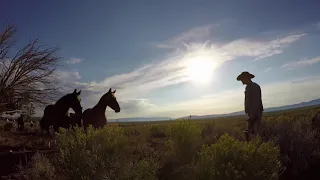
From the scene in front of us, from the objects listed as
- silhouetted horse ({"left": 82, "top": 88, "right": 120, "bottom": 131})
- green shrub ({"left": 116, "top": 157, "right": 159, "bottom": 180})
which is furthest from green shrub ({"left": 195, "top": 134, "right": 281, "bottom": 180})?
silhouetted horse ({"left": 82, "top": 88, "right": 120, "bottom": 131})

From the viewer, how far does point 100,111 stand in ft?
48.8

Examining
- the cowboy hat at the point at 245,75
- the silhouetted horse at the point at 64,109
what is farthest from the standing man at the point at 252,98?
the silhouetted horse at the point at 64,109

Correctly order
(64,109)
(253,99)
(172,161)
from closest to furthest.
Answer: (172,161) < (253,99) < (64,109)

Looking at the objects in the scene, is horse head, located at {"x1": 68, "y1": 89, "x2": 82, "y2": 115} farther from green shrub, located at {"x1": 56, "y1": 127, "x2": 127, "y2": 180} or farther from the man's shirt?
green shrub, located at {"x1": 56, "y1": 127, "x2": 127, "y2": 180}

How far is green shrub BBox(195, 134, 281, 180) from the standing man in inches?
226

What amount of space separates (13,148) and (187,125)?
7.83 metres

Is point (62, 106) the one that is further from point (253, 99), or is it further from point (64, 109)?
point (253, 99)

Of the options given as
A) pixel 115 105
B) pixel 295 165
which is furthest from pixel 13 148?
pixel 295 165

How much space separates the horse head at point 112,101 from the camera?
15258 mm

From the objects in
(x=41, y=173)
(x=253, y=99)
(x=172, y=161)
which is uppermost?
(x=253, y=99)

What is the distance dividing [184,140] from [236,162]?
14.1 ft

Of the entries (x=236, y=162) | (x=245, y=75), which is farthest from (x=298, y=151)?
(x=236, y=162)

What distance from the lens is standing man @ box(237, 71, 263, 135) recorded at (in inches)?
484

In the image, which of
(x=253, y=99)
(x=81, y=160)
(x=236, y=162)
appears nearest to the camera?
(x=81, y=160)
